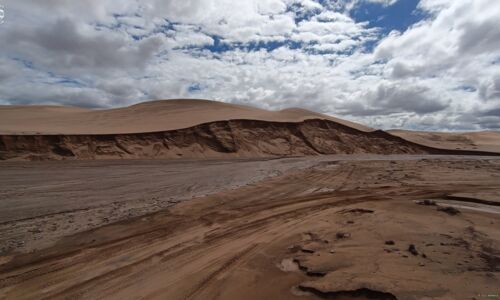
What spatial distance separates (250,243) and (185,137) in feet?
67.3

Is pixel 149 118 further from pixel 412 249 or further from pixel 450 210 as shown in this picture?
pixel 412 249

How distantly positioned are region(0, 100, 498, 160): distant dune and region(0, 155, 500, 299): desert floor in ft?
37.8

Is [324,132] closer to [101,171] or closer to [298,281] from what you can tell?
[101,171]

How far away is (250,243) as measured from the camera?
5352mm

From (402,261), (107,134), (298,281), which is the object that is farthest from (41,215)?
(107,134)

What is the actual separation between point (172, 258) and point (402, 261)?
121 inches

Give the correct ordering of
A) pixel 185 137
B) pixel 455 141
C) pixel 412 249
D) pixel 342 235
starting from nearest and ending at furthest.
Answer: pixel 412 249, pixel 342 235, pixel 185 137, pixel 455 141

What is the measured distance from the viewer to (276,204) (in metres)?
8.12

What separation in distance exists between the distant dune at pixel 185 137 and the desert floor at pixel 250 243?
37.8 ft

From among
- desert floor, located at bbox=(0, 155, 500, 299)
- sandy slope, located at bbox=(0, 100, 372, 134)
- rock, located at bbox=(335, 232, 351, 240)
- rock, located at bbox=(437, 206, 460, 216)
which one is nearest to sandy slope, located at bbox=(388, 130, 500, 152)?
sandy slope, located at bbox=(0, 100, 372, 134)

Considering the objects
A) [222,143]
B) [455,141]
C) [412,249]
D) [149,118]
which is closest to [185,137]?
[222,143]

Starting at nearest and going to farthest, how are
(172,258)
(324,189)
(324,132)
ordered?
(172,258), (324,189), (324,132)

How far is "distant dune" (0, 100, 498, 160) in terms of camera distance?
815 inches

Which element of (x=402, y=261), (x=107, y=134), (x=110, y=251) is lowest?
(x=110, y=251)
